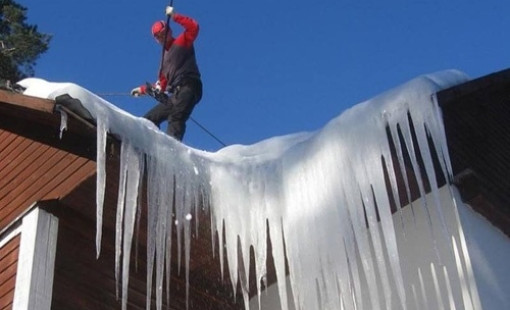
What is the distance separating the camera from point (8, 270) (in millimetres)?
4695

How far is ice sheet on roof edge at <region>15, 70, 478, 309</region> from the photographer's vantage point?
484 cm

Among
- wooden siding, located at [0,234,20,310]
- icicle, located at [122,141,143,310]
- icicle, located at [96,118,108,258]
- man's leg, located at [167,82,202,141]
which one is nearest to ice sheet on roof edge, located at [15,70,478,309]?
icicle, located at [122,141,143,310]

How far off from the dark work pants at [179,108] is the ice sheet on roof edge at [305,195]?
3.86ft

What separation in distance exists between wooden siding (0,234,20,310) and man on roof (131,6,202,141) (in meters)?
1.73

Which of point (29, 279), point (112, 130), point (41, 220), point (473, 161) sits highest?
point (473, 161)

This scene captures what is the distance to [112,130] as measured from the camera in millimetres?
4586

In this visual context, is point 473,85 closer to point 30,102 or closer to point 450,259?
point 450,259

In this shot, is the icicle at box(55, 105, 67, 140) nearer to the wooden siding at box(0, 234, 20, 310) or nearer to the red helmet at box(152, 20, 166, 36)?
the wooden siding at box(0, 234, 20, 310)

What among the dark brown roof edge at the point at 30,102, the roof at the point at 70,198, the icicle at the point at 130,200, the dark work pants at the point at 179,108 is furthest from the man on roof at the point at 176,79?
the dark brown roof edge at the point at 30,102

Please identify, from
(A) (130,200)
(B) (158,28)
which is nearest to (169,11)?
(B) (158,28)

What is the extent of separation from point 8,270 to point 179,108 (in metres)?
2.12

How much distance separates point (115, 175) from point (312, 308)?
52.4 inches

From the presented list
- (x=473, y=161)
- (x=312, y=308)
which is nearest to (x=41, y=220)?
(x=312, y=308)

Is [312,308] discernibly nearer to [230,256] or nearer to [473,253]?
[230,256]
